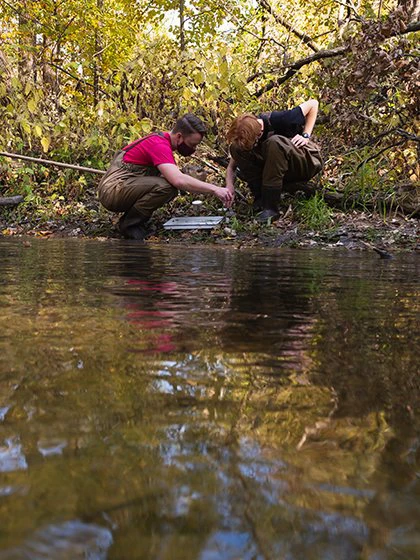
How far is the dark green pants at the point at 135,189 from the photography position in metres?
5.89

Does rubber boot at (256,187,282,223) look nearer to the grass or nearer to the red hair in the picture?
the grass

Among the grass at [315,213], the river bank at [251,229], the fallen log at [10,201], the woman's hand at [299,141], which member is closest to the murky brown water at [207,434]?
the river bank at [251,229]

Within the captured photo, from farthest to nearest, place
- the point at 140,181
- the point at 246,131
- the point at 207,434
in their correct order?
the point at 140,181, the point at 246,131, the point at 207,434

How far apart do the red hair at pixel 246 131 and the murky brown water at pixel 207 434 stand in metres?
3.89

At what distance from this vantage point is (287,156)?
18.6 feet

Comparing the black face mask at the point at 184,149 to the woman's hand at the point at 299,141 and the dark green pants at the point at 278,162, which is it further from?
the woman's hand at the point at 299,141

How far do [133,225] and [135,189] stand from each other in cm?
38

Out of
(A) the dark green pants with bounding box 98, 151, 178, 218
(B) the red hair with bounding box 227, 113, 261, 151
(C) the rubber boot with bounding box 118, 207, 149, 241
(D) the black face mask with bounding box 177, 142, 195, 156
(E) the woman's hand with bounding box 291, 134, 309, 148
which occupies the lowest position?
(C) the rubber boot with bounding box 118, 207, 149, 241

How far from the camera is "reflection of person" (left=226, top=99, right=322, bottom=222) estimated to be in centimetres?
564

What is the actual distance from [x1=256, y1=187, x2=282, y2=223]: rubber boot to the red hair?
555 mm

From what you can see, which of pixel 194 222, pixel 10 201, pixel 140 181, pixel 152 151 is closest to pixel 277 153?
pixel 194 222

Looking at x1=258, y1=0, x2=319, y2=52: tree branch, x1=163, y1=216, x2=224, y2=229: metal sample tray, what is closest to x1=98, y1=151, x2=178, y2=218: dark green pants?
x1=163, y1=216, x2=224, y2=229: metal sample tray

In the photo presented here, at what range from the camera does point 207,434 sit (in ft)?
2.38

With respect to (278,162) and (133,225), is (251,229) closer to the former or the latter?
(278,162)
